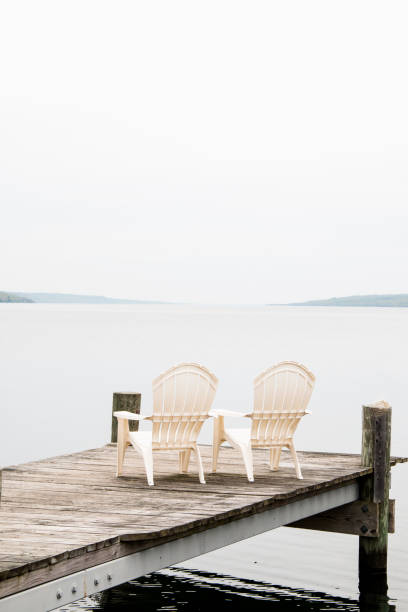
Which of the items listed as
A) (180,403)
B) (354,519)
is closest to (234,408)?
(354,519)

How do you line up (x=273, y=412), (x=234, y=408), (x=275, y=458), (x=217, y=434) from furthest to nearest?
(x=234, y=408)
(x=275, y=458)
(x=217, y=434)
(x=273, y=412)

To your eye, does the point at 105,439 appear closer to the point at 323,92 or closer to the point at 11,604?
the point at 11,604

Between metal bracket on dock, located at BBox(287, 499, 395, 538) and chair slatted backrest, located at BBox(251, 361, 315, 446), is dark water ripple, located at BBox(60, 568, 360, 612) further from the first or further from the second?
chair slatted backrest, located at BBox(251, 361, 315, 446)

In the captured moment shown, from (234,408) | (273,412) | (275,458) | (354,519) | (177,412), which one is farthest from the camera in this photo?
(234,408)

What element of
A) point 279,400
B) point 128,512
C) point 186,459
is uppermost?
point 279,400

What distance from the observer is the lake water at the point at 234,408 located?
10.6 meters

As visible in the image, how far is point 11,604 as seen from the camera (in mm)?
5449

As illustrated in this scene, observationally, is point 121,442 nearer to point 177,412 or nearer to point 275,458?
point 177,412

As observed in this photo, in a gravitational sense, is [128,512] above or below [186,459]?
below

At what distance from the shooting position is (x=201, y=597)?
10320 millimetres

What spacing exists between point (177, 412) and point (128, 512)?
152 cm

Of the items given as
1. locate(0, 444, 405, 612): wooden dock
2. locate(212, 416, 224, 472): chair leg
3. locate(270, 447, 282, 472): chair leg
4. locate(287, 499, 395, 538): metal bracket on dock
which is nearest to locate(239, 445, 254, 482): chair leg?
locate(0, 444, 405, 612): wooden dock

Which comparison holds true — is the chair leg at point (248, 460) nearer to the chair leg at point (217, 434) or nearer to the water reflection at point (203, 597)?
the chair leg at point (217, 434)

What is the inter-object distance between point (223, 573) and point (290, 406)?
3.10 meters
